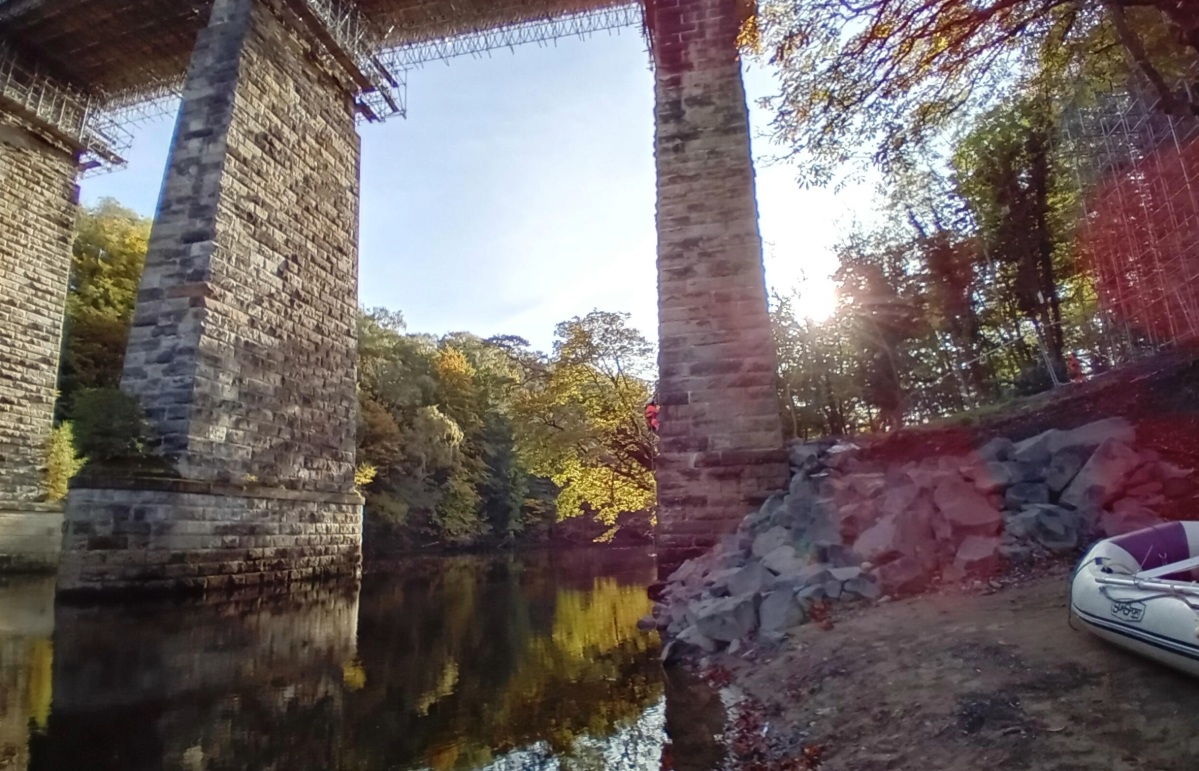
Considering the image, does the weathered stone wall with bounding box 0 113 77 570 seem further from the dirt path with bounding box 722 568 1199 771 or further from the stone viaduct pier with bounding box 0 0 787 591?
the dirt path with bounding box 722 568 1199 771

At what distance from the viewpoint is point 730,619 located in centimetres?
532

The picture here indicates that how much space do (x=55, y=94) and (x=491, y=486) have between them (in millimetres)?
19579

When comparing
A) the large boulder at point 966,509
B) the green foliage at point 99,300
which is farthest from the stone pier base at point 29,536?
the large boulder at point 966,509

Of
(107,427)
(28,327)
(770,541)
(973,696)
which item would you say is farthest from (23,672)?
(28,327)

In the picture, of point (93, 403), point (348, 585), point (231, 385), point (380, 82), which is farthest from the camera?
point (380, 82)

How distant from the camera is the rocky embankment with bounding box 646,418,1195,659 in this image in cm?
520

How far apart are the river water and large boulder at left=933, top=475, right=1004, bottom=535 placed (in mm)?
2520

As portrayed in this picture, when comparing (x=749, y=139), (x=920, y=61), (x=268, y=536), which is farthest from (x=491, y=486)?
(x=920, y=61)

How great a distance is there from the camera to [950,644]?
3791mm

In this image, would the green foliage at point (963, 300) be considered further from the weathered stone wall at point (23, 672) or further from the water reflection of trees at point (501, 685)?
the weathered stone wall at point (23, 672)

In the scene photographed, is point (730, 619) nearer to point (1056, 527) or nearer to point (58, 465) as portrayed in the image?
point (1056, 527)

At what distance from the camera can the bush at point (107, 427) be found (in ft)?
28.3

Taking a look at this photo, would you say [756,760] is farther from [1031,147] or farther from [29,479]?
[1031,147]

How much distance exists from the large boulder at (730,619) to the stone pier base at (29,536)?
13.7m
